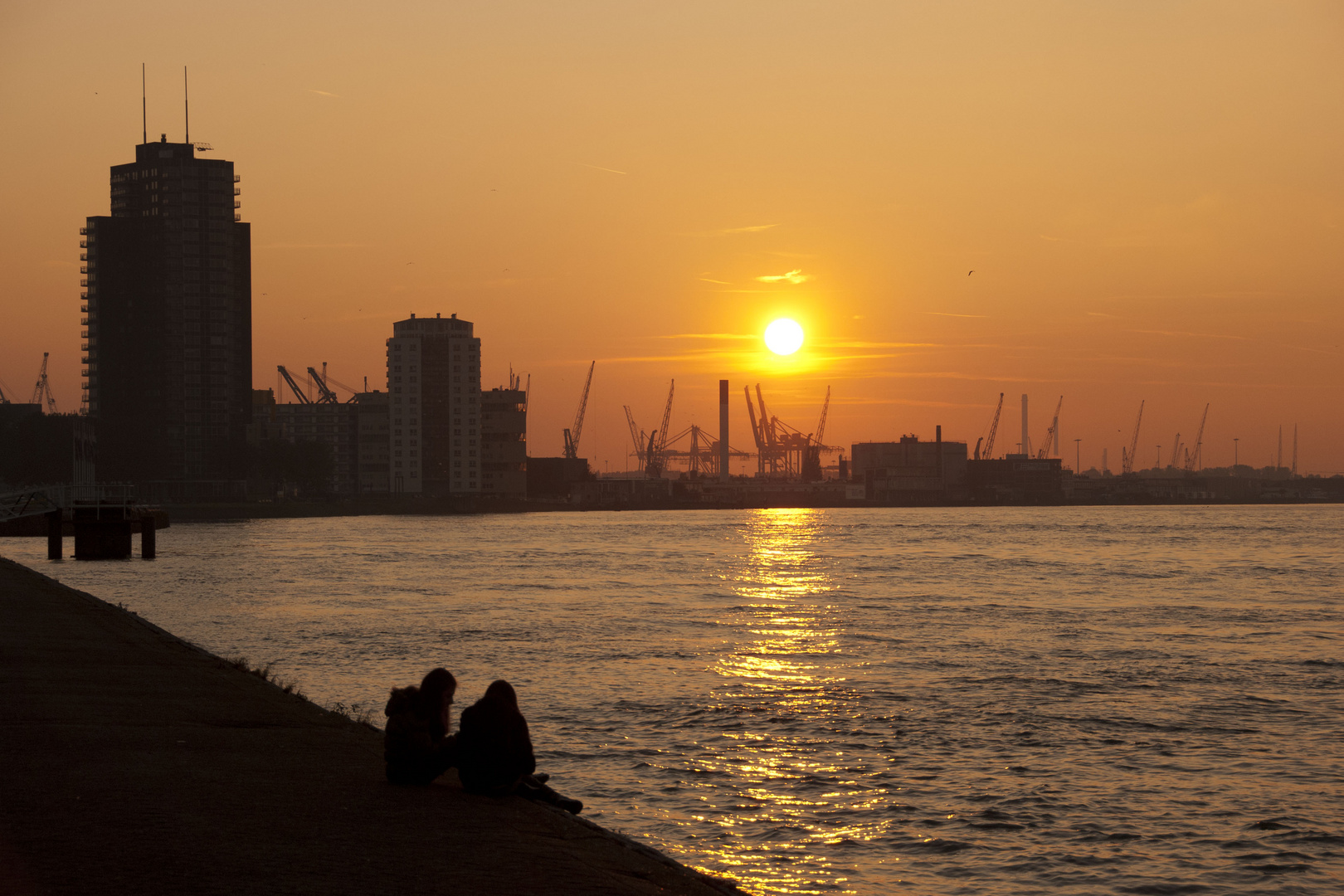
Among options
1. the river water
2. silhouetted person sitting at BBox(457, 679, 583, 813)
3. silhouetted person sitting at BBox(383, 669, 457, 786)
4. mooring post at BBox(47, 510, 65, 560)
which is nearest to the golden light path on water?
the river water

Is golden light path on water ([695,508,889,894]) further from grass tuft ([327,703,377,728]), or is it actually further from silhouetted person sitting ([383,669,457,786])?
grass tuft ([327,703,377,728])

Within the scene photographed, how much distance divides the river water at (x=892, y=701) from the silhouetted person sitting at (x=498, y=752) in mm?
2216

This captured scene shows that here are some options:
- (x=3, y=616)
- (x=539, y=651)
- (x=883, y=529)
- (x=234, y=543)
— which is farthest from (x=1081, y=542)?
(x=3, y=616)

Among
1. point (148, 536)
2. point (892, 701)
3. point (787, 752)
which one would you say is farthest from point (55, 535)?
point (787, 752)

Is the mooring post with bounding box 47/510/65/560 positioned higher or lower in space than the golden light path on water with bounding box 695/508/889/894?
higher

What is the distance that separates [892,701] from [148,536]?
66373 mm

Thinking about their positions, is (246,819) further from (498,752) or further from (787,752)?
(787,752)

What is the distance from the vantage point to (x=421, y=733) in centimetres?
1206

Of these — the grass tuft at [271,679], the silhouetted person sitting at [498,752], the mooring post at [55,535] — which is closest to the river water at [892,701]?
the grass tuft at [271,679]

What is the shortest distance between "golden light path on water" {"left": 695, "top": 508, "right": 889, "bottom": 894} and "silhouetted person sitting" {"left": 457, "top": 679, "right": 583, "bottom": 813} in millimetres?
2397

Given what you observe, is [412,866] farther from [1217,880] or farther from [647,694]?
[647,694]

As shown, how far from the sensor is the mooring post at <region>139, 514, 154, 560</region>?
77581 millimetres

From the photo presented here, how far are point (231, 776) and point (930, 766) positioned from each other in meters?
9.83

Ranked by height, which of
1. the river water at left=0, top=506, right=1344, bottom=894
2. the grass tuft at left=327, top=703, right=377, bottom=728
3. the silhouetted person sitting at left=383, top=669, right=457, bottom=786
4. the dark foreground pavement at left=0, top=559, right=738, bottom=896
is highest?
the silhouetted person sitting at left=383, top=669, right=457, bottom=786
